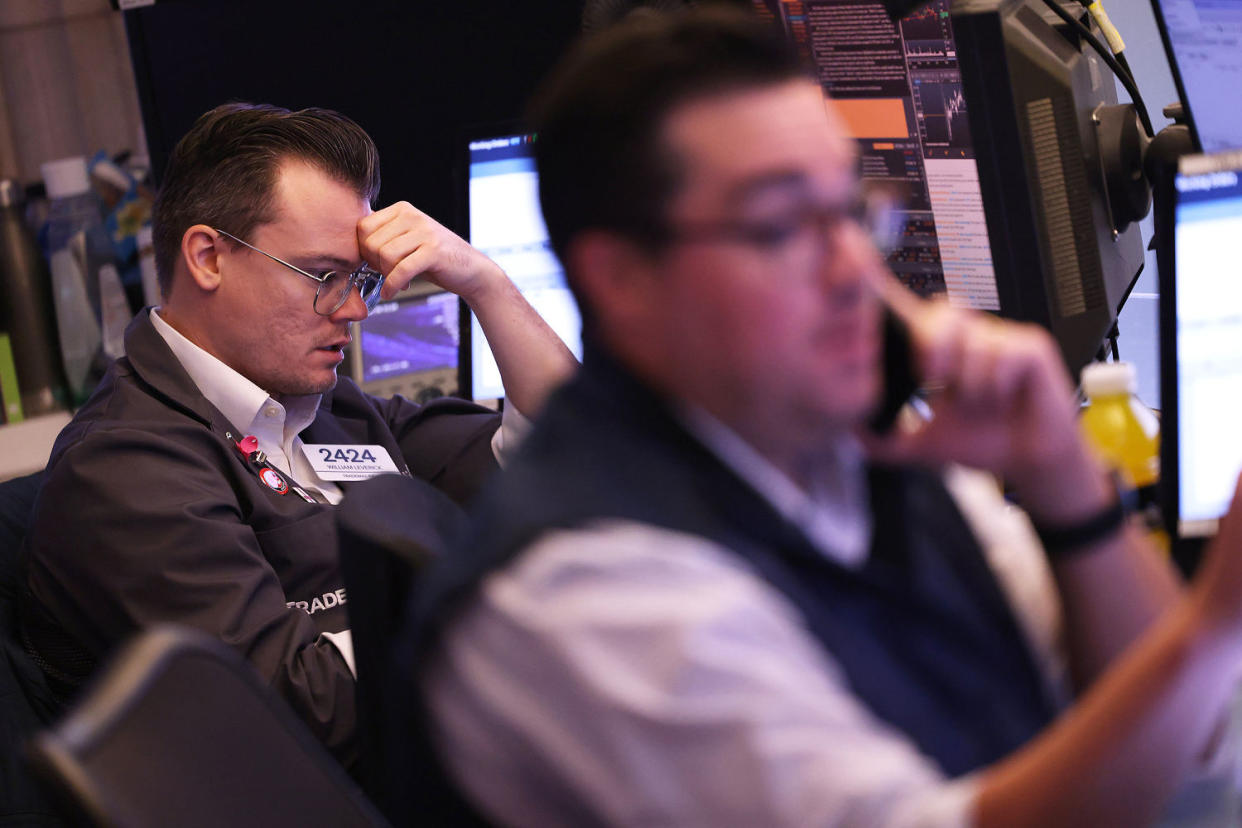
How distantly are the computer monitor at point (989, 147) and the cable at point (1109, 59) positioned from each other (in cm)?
2

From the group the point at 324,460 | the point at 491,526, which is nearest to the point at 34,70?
the point at 324,460

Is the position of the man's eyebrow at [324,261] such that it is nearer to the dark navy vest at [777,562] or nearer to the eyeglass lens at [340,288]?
the eyeglass lens at [340,288]

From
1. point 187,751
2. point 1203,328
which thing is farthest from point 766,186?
point 1203,328

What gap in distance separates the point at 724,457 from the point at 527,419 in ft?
3.79

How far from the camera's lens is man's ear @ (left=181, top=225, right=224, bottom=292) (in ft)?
5.74

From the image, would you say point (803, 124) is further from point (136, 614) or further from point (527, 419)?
point (527, 419)

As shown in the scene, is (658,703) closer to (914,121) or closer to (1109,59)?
(914,121)

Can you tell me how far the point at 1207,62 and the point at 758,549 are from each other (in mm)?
1092

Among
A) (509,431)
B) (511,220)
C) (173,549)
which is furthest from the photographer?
(511,220)

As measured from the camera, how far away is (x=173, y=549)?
146 cm

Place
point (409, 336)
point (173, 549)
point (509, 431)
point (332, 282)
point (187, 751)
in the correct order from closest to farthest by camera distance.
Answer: point (187, 751) < point (173, 549) < point (332, 282) < point (509, 431) < point (409, 336)

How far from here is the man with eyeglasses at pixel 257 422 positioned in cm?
146

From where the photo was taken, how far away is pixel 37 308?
3.24 metres

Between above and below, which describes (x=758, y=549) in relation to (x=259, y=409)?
above
